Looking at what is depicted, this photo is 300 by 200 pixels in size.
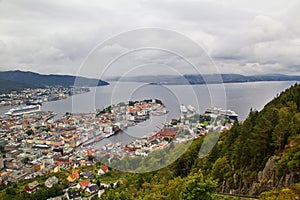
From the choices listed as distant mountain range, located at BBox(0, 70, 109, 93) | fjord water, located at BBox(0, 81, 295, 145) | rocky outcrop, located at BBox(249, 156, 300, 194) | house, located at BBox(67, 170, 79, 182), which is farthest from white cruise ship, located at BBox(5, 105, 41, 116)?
fjord water, located at BBox(0, 81, 295, 145)

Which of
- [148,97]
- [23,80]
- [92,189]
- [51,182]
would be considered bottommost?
[51,182]

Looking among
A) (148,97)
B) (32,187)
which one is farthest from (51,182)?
(148,97)

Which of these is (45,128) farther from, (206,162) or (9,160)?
(206,162)

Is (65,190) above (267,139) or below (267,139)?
below

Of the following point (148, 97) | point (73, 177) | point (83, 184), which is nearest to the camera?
point (148, 97)

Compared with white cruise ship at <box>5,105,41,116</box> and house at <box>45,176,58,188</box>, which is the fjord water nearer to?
house at <box>45,176,58,188</box>

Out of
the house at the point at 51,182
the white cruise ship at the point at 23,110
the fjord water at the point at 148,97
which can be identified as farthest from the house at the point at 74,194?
the white cruise ship at the point at 23,110

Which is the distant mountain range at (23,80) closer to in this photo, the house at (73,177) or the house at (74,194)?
the house at (73,177)

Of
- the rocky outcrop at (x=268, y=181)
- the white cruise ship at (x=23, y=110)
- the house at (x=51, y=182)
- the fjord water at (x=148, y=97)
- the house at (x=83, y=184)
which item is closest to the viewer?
the fjord water at (x=148, y=97)

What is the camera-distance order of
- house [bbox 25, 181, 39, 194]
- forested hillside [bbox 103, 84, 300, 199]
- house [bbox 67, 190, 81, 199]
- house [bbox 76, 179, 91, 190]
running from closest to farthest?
forested hillside [bbox 103, 84, 300, 199] < house [bbox 67, 190, 81, 199] < house [bbox 76, 179, 91, 190] < house [bbox 25, 181, 39, 194]

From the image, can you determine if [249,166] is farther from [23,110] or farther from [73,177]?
[23,110]

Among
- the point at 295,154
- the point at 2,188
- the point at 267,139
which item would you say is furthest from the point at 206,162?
the point at 2,188
